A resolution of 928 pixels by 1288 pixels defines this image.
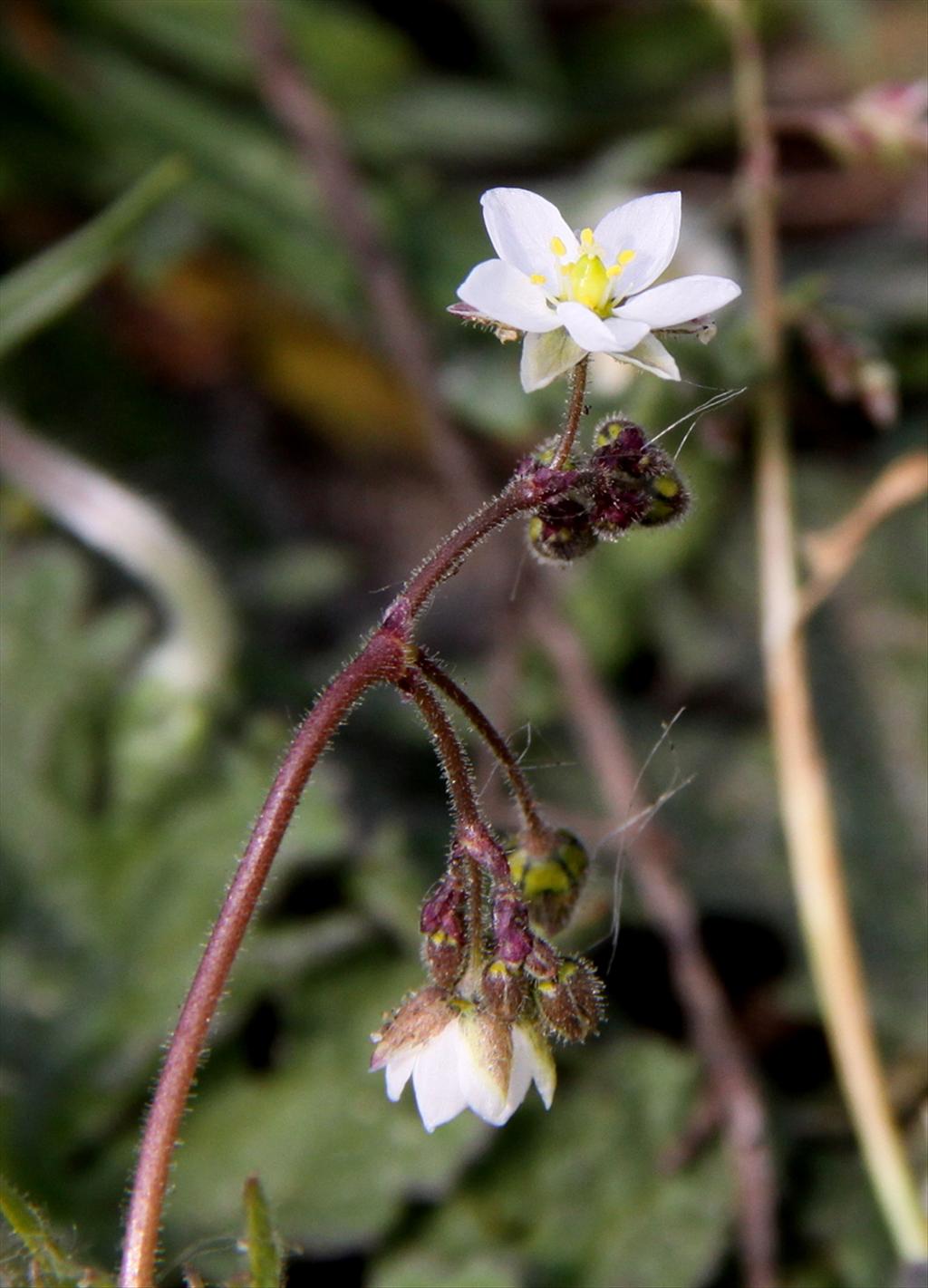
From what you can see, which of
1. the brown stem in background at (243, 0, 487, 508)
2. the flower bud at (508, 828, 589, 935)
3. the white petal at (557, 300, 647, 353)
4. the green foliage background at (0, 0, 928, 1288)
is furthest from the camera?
the brown stem in background at (243, 0, 487, 508)

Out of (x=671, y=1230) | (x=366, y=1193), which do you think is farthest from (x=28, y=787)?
(x=671, y=1230)

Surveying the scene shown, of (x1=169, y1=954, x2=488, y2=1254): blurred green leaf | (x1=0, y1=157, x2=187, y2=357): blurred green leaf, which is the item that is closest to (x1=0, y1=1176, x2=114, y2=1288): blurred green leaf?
(x1=169, y1=954, x2=488, y2=1254): blurred green leaf

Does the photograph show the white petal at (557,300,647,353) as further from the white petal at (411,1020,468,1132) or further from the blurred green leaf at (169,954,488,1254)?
the blurred green leaf at (169,954,488,1254)

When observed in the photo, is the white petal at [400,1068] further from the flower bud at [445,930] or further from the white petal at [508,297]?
the white petal at [508,297]

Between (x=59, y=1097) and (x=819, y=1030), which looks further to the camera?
(x=819, y=1030)

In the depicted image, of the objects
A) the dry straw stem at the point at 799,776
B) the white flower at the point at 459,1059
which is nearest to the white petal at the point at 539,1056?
the white flower at the point at 459,1059

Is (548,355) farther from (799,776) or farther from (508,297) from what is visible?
(799,776)

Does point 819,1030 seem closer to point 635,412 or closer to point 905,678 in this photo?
point 905,678
